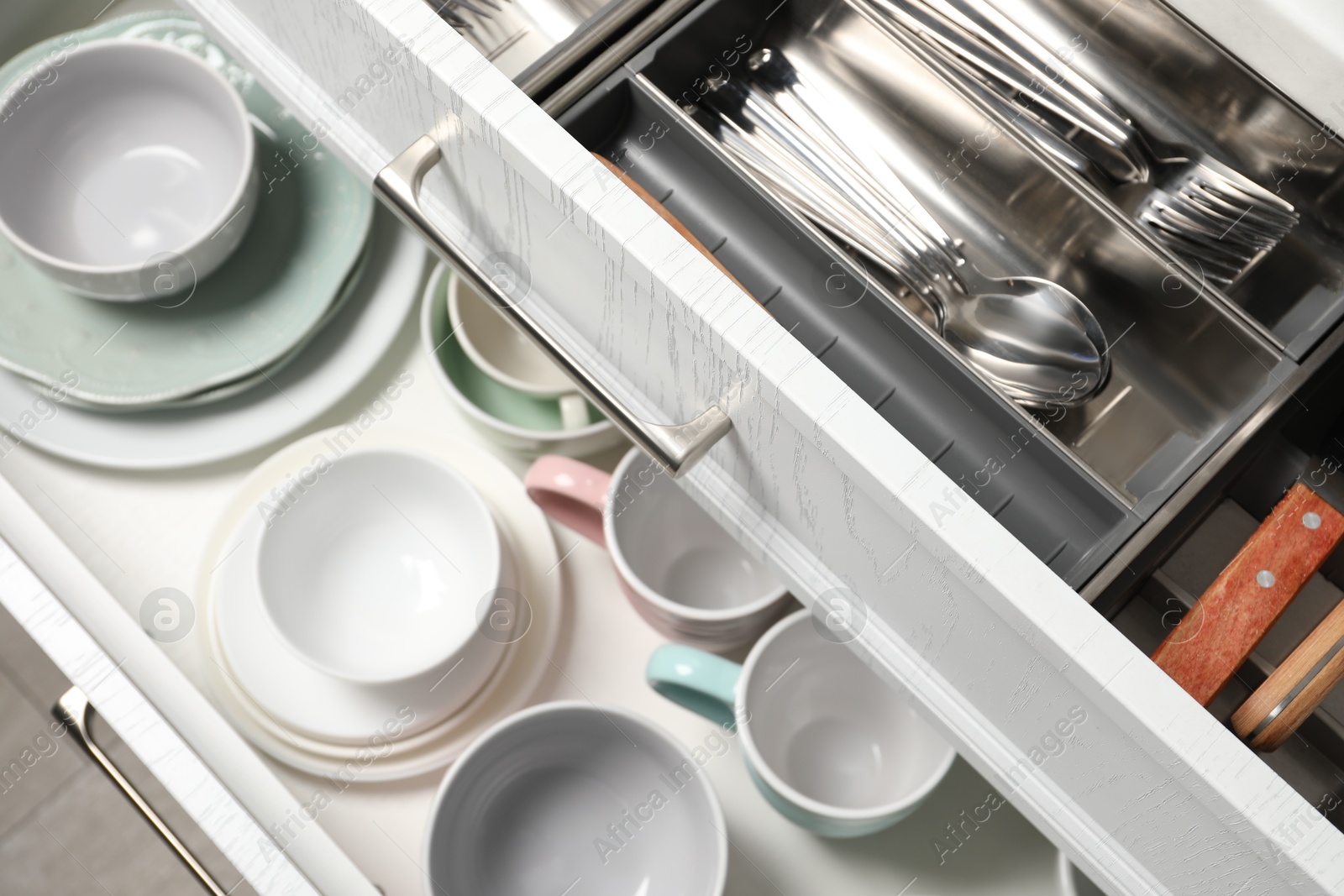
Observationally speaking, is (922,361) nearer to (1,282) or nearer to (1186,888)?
(1186,888)

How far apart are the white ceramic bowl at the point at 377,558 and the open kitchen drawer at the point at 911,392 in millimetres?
105

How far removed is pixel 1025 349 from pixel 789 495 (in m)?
0.18

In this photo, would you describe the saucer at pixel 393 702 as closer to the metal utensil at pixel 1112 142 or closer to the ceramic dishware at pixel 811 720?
the ceramic dishware at pixel 811 720

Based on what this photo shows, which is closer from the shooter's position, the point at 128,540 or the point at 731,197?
the point at 731,197

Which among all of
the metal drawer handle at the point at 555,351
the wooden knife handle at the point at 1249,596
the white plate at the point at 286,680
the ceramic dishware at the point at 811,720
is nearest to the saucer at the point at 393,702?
the white plate at the point at 286,680

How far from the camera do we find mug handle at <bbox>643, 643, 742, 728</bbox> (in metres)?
0.62

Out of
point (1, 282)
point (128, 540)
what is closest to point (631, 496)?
point (128, 540)

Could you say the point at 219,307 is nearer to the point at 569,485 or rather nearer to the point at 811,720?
the point at 569,485

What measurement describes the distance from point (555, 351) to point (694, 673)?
0.22m

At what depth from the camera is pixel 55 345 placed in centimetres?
73

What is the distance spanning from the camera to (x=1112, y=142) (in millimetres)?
640

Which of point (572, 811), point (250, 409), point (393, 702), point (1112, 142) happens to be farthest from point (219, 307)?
point (1112, 142)

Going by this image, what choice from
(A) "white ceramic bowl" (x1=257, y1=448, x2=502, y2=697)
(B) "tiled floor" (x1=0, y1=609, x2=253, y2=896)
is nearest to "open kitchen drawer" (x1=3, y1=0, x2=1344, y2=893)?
(A) "white ceramic bowl" (x1=257, y1=448, x2=502, y2=697)

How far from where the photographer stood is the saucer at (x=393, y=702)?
66cm
